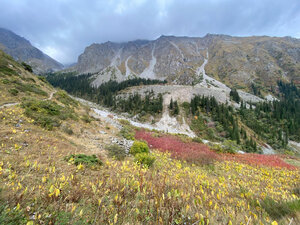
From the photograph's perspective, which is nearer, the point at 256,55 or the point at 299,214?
the point at 299,214

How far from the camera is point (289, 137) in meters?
45.0

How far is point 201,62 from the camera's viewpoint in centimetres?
13988

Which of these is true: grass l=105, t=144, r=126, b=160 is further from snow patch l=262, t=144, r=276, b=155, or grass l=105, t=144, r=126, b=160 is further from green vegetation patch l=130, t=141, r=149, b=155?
snow patch l=262, t=144, r=276, b=155

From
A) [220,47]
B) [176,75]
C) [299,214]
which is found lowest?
[299,214]

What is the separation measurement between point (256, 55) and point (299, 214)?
565 ft

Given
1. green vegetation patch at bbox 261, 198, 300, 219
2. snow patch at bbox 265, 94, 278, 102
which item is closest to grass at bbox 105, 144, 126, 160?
green vegetation patch at bbox 261, 198, 300, 219

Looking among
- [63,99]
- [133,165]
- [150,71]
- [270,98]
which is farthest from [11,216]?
[150,71]

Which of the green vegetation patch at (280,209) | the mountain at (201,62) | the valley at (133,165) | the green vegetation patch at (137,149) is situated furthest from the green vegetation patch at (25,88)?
the mountain at (201,62)

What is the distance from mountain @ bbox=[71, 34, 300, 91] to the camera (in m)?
106

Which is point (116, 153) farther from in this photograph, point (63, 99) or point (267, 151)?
point (267, 151)

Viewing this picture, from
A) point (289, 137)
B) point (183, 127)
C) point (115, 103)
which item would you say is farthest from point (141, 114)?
point (289, 137)

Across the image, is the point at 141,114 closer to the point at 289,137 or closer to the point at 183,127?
the point at 183,127

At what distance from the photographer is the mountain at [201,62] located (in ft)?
349

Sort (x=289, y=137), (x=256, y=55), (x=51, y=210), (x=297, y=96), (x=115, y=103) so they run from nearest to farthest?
(x=51, y=210)
(x=289, y=137)
(x=115, y=103)
(x=297, y=96)
(x=256, y=55)
